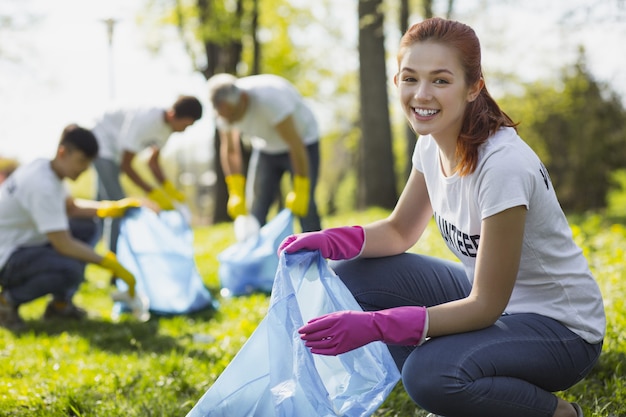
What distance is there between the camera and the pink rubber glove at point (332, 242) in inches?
79.7

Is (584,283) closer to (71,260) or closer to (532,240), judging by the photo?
(532,240)

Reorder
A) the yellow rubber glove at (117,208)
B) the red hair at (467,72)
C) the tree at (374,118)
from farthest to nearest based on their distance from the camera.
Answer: the tree at (374,118) → the yellow rubber glove at (117,208) → the red hair at (467,72)

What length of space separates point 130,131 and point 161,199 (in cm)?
64

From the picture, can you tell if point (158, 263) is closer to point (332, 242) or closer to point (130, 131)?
point (130, 131)

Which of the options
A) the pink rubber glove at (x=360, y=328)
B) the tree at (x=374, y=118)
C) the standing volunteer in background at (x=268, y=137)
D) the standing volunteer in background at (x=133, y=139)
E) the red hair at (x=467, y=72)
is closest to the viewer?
the pink rubber glove at (x=360, y=328)

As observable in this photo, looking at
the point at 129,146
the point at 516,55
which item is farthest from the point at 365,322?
the point at 516,55

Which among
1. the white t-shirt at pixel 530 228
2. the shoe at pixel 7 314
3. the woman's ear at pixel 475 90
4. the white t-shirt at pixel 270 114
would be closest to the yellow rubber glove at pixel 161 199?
the white t-shirt at pixel 270 114

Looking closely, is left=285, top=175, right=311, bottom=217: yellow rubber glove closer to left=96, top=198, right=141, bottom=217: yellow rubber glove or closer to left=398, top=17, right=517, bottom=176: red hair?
left=96, top=198, right=141, bottom=217: yellow rubber glove

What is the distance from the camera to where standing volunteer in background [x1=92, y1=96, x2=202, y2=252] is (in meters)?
4.86

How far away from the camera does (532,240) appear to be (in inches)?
74.1

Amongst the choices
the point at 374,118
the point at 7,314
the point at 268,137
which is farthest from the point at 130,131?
the point at 374,118

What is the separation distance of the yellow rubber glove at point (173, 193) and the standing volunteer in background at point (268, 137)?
426 millimetres

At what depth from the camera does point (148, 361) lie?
9.95 feet

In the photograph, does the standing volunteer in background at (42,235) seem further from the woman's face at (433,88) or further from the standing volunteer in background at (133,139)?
the woman's face at (433,88)
